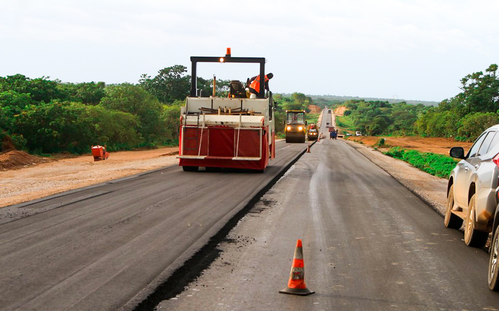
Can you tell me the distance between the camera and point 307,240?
944 cm

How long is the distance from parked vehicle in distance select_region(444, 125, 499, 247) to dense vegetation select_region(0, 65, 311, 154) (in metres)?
13.3

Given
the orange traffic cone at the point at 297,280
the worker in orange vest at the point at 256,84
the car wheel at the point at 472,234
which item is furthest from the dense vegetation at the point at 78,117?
the orange traffic cone at the point at 297,280

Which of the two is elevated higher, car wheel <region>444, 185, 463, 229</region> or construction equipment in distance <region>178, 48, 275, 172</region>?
construction equipment in distance <region>178, 48, 275, 172</region>

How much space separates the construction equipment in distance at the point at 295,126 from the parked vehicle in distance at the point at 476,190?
149 feet

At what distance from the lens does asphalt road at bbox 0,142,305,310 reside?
6234 mm

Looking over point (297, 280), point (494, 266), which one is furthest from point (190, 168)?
point (494, 266)

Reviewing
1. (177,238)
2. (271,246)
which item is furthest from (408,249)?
(177,238)

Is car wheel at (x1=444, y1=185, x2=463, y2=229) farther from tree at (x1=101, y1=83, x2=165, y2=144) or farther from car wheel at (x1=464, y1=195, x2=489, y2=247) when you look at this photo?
tree at (x1=101, y1=83, x2=165, y2=144)

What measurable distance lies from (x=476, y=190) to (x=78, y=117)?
111 ft

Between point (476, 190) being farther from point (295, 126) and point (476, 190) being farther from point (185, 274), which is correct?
point (295, 126)

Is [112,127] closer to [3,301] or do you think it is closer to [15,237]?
[15,237]

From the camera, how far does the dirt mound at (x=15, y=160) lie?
26.5 meters

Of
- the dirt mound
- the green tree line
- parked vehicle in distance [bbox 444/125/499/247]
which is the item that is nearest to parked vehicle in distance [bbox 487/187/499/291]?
parked vehicle in distance [bbox 444/125/499/247]

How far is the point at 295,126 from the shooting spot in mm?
56312
